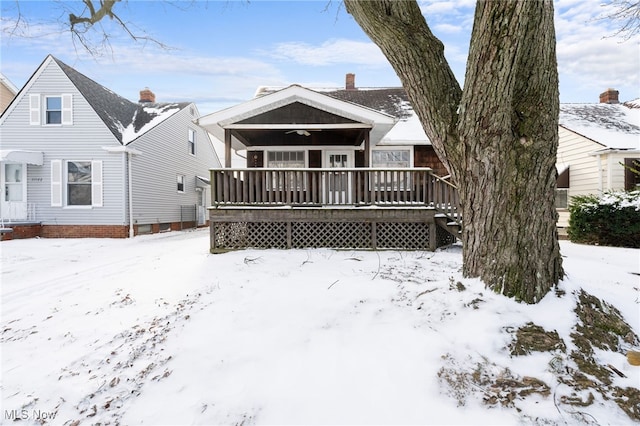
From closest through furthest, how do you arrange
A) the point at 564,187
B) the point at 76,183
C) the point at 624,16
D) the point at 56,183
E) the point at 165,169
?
the point at 624,16
the point at 56,183
the point at 76,183
the point at 564,187
the point at 165,169

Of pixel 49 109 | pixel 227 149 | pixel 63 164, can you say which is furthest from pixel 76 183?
pixel 227 149

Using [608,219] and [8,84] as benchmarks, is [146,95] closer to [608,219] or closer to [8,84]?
[8,84]

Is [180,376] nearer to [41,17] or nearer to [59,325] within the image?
[59,325]

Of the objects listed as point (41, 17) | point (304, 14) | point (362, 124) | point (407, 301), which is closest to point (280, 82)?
point (304, 14)

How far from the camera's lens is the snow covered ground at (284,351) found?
2.06 m

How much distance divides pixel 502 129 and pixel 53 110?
51.9 ft

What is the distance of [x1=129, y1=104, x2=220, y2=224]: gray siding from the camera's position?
13.3m

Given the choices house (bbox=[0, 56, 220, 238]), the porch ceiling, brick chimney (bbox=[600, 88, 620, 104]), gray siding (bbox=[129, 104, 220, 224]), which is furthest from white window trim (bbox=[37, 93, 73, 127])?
brick chimney (bbox=[600, 88, 620, 104])

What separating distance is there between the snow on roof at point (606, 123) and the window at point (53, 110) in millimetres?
20200

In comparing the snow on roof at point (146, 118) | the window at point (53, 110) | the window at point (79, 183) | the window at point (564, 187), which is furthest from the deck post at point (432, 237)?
the window at point (53, 110)

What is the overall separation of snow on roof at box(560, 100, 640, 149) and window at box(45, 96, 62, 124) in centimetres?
2020

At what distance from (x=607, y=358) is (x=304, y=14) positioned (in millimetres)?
8536

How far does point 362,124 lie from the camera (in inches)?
322

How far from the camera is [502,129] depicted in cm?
270
